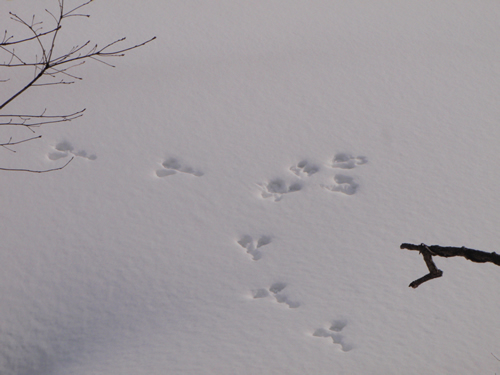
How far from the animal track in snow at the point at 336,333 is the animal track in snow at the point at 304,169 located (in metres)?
1.50

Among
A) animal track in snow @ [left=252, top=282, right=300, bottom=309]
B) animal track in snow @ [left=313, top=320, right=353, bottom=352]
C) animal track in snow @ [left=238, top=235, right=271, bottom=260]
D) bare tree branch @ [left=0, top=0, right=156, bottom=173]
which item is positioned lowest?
animal track in snow @ [left=313, top=320, right=353, bottom=352]

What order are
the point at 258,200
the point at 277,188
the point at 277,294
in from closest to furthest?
the point at 277,294
the point at 258,200
the point at 277,188

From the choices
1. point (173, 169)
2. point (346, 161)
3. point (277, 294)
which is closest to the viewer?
point (277, 294)

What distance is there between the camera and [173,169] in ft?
12.9

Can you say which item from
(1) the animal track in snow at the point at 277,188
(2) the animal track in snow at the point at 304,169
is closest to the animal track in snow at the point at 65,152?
(1) the animal track in snow at the point at 277,188

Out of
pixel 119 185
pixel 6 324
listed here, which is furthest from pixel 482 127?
pixel 6 324

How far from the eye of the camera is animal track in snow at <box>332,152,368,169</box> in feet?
13.1

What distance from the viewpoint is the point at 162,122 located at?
173 inches

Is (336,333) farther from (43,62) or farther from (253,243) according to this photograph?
(43,62)

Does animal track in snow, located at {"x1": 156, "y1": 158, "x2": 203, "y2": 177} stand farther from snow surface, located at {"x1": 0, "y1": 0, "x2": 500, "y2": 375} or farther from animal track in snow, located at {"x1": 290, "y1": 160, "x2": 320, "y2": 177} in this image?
animal track in snow, located at {"x1": 290, "y1": 160, "x2": 320, "y2": 177}

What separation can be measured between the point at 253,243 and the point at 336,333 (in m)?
0.92

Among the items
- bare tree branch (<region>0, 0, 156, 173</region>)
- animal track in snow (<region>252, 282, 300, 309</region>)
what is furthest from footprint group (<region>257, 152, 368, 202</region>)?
bare tree branch (<region>0, 0, 156, 173</region>)

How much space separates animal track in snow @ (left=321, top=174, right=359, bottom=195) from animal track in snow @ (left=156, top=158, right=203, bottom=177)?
1050mm

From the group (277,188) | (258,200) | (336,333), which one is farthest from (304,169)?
(336,333)
